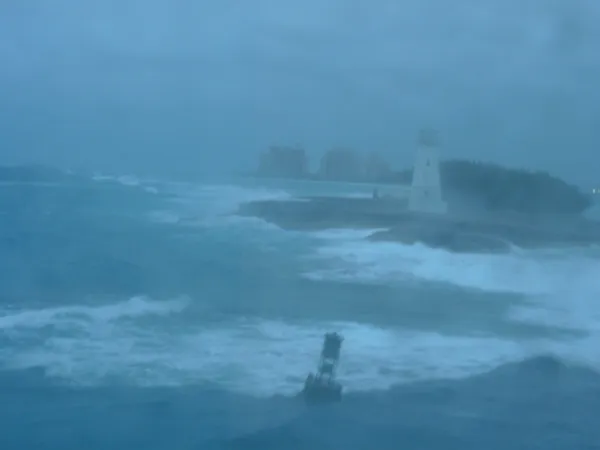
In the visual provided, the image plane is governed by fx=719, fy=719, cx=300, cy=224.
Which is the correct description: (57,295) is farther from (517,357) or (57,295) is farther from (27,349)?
(517,357)

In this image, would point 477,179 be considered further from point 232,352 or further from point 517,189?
point 232,352

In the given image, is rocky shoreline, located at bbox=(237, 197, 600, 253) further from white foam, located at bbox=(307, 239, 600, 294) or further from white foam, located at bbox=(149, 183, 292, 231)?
white foam, located at bbox=(149, 183, 292, 231)

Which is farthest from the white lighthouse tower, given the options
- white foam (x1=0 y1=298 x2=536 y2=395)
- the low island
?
white foam (x1=0 y1=298 x2=536 y2=395)

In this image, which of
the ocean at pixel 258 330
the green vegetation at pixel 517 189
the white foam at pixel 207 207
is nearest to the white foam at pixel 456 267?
the ocean at pixel 258 330

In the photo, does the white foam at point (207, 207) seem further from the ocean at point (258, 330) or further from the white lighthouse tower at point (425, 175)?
the white lighthouse tower at point (425, 175)


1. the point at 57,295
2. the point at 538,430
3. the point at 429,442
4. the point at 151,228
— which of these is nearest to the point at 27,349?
the point at 57,295

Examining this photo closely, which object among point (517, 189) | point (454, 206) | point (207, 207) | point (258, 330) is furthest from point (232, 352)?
point (517, 189)
